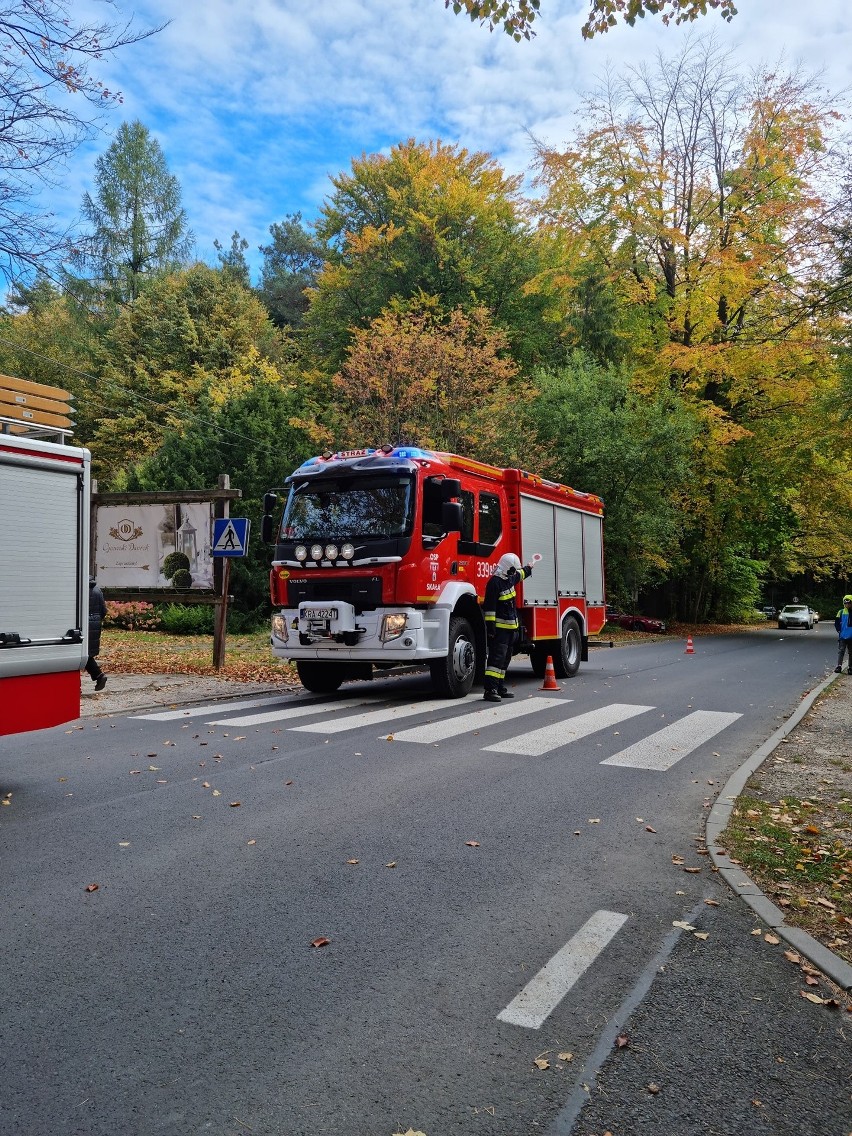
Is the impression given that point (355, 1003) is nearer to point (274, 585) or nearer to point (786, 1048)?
point (786, 1048)

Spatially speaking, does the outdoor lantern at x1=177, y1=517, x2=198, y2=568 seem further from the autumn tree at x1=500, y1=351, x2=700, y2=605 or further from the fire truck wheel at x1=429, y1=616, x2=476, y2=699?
the autumn tree at x1=500, y1=351, x2=700, y2=605

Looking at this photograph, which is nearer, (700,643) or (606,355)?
(700,643)

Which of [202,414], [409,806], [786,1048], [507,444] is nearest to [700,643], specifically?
[507,444]

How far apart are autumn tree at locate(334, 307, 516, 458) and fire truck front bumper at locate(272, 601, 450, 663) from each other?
439 inches

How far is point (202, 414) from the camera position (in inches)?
1177

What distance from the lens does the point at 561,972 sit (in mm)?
3680

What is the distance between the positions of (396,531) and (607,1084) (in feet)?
29.7

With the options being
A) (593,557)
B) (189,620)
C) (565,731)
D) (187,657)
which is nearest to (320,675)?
(565,731)

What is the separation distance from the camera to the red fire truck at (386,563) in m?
11.5

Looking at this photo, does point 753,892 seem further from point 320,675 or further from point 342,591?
point 320,675

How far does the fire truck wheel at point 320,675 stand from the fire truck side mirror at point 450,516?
9.85 ft

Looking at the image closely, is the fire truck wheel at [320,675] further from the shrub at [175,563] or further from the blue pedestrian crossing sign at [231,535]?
the shrub at [175,563]

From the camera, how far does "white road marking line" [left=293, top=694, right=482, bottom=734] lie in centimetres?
968

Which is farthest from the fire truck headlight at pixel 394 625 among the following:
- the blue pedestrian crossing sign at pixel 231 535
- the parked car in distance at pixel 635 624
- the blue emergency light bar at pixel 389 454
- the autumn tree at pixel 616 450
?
the parked car in distance at pixel 635 624
